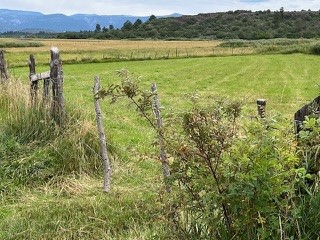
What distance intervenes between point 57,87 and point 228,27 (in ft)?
401

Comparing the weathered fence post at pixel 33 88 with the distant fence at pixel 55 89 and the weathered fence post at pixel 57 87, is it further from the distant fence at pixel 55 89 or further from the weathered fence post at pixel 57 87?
the weathered fence post at pixel 57 87

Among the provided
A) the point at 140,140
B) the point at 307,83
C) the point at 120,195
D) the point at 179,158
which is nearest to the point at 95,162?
the point at 120,195

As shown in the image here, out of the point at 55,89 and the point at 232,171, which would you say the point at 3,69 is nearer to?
the point at 55,89

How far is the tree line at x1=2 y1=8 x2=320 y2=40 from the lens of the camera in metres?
110

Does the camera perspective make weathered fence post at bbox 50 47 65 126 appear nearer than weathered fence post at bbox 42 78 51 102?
Yes

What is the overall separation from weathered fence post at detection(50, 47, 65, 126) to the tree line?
96.8 metres

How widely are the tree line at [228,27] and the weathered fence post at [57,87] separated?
96.8 meters

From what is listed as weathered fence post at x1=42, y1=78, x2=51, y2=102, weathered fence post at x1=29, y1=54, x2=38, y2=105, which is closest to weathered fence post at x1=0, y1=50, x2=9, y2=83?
weathered fence post at x1=29, y1=54, x2=38, y2=105

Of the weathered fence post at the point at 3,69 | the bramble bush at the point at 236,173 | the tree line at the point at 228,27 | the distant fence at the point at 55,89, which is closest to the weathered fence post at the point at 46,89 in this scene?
the distant fence at the point at 55,89

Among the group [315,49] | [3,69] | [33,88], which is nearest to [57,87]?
[33,88]

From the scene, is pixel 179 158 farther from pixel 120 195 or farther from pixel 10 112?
pixel 10 112

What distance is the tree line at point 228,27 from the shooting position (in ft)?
360

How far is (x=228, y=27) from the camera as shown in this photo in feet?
415

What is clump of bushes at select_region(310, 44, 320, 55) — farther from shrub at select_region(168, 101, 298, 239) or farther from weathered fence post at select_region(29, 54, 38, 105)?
shrub at select_region(168, 101, 298, 239)
